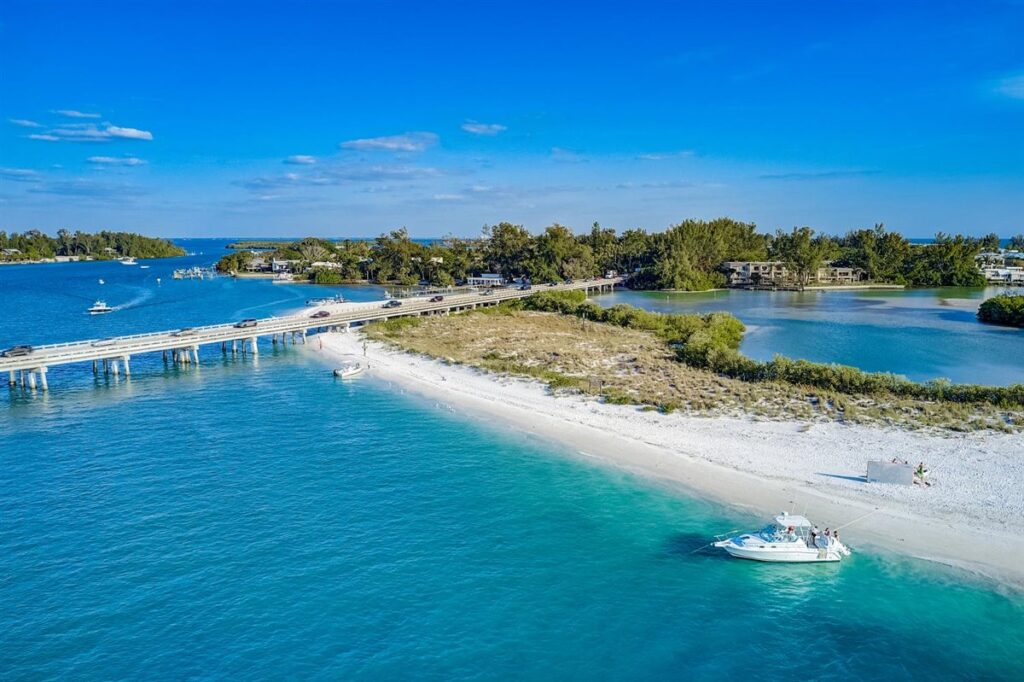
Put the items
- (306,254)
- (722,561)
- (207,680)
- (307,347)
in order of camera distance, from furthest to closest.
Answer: (306,254)
(307,347)
(722,561)
(207,680)

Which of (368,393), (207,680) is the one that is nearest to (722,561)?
(207,680)

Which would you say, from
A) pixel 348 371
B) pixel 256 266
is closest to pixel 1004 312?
pixel 348 371

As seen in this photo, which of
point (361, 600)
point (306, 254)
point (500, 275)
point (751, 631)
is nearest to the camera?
point (751, 631)

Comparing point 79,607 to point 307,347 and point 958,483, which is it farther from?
point 307,347

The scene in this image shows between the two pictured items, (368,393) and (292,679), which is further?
(368,393)

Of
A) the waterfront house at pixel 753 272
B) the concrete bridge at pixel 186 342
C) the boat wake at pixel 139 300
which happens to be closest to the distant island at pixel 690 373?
the concrete bridge at pixel 186 342

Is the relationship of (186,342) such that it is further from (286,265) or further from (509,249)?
(286,265)
